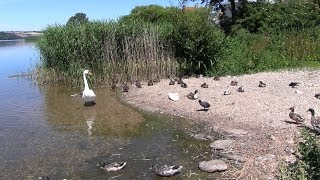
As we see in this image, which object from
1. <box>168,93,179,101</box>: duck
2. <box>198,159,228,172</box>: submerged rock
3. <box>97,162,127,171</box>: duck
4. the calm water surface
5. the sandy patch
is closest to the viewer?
<box>198,159,228,172</box>: submerged rock

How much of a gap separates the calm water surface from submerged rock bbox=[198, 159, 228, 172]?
165 mm

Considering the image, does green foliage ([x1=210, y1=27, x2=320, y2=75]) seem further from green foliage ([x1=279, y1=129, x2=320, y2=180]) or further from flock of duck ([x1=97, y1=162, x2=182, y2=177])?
green foliage ([x1=279, y1=129, x2=320, y2=180])

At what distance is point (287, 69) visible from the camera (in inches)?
835

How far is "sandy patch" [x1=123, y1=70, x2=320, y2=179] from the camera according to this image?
9383mm

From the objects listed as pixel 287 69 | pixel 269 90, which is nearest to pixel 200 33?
pixel 287 69

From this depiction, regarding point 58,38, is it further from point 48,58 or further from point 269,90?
point 269,90

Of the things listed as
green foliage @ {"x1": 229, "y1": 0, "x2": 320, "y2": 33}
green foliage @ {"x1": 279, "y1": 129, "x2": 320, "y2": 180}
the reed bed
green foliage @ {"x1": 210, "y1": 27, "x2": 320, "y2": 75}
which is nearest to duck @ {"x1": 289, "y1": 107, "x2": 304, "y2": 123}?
green foliage @ {"x1": 279, "y1": 129, "x2": 320, "y2": 180}

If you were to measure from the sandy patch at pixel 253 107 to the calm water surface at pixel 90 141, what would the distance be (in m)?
0.81

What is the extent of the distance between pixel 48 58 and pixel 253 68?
11.5 m

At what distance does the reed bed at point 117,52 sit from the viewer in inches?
853

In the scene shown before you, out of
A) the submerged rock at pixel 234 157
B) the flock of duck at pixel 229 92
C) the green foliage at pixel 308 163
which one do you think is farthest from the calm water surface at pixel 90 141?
the green foliage at pixel 308 163

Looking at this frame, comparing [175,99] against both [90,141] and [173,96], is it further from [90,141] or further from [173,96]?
[90,141]

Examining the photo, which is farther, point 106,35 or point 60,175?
point 106,35

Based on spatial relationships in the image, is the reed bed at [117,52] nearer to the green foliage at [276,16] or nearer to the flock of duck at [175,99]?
the flock of duck at [175,99]
